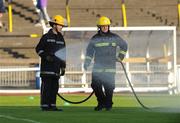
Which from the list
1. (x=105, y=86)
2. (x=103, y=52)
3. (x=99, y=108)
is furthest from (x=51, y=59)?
(x=99, y=108)

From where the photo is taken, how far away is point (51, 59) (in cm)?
1689

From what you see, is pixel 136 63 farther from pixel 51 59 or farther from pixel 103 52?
pixel 51 59

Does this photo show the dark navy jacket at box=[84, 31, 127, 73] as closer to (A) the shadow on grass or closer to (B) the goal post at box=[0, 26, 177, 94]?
(A) the shadow on grass

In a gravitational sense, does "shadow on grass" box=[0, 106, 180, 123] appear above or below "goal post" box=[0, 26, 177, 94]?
below

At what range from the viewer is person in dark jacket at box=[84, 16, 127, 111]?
17.2m

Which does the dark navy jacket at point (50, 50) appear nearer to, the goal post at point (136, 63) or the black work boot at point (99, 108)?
the black work boot at point (99, 108)

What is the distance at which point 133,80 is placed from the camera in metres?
26.5

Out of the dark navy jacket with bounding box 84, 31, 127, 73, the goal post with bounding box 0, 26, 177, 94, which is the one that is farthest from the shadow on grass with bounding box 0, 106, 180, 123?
the goal post with bounding box 0, 26, 177, 94

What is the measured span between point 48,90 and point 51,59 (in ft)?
2.32

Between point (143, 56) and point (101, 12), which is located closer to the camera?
point (143, 56)

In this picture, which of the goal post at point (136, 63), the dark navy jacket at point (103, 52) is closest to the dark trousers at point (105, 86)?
the dark navy jacket at point (103, 52)

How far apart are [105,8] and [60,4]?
7.20 ft

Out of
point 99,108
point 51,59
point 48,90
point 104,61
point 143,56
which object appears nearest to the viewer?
point 51,59

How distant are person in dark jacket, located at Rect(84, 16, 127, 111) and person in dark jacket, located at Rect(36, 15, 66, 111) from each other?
2.20ft
